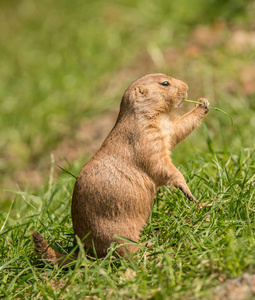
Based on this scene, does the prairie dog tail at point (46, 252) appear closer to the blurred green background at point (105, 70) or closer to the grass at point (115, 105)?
the grass at point (115, 105)

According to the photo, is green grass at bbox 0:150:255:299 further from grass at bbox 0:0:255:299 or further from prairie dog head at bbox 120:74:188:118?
prairie dog head at bbox 120:74:188:118

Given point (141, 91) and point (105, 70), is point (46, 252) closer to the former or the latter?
point (141, 91)

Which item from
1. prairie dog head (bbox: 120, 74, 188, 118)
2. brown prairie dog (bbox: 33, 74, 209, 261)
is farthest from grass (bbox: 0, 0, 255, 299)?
prairie dog head (bbox: 120, 74, 188, 118)

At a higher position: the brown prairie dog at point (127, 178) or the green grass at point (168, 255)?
the brown prairie dog at point (127, 178)

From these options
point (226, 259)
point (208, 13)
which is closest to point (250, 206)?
point (226, 259)

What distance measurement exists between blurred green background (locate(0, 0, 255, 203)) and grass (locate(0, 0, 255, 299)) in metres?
0.03

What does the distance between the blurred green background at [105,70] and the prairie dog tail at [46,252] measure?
1919 mm

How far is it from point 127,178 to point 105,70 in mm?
6088

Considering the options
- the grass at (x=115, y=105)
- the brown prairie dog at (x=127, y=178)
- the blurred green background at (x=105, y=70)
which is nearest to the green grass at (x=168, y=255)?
the grass at (x=115, y=105)

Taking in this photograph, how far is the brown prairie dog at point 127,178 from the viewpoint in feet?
10.8

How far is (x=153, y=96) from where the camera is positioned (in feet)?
12.1

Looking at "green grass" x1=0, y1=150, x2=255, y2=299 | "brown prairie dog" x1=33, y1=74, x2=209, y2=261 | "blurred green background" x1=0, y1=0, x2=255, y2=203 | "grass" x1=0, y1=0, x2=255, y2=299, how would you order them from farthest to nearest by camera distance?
"blurred green background" x1=0, y1=0, x2=255, y2=203, "brown prairie dog" x1=33, y1=74, x2=209, y2=261, "grass" x1=0, y1=0, x2=255, y2=299, "green grass" x1=0, y1=150, x2=255, y2=299

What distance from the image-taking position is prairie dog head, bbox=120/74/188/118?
364 centimetres

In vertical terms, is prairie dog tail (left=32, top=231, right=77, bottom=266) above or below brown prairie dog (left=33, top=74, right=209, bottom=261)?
below
